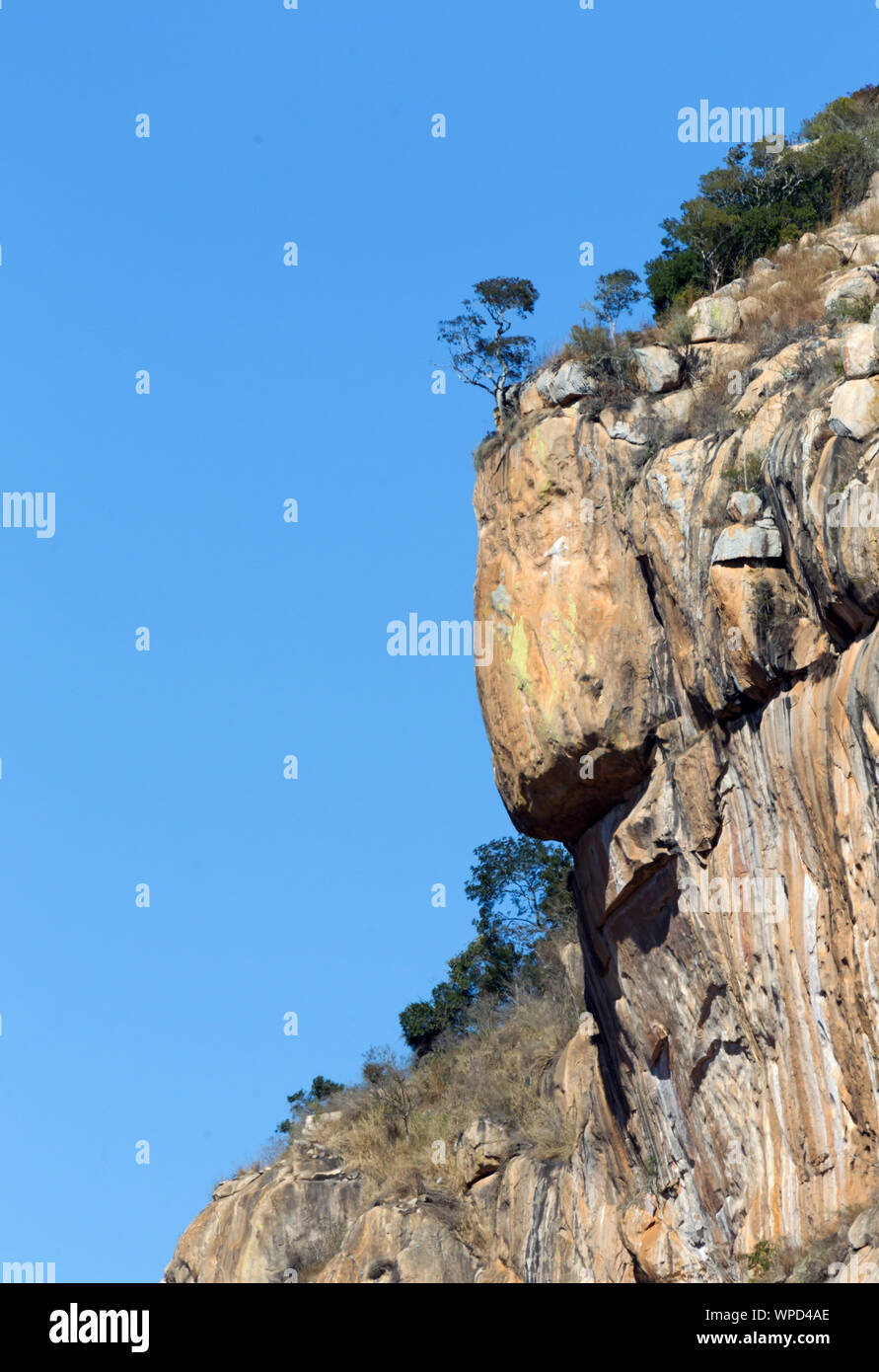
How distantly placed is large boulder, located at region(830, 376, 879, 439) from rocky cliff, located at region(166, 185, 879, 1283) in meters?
0.04

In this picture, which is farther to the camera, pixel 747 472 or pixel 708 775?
pixel 708 775

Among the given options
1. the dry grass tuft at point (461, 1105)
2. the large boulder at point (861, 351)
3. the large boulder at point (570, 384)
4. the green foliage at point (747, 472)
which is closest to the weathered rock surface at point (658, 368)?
the large boulder at point (570, 384)

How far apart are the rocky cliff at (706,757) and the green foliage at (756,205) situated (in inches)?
71.8

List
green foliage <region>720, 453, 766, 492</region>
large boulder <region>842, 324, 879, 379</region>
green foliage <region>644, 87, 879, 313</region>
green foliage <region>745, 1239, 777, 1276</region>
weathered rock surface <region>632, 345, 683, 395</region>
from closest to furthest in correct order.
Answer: green foliage <region>745, 1239, 777, 1276</region>
large boulder <region>842, 324, 879, 379</region>
green foliage <region>720, 453, 766, 492</region>
weathered rock surface <region>632, 345, 683, 395</region>
green foliage <region>644, 87, 879, 313</region>

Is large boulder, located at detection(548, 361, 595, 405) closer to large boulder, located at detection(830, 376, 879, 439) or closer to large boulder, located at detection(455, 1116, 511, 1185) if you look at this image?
large boulder, located at detection(830, 376, 879, 439)

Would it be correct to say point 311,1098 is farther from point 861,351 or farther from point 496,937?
point 861,351

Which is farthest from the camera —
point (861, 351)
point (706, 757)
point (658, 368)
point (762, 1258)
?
point (658, 368)

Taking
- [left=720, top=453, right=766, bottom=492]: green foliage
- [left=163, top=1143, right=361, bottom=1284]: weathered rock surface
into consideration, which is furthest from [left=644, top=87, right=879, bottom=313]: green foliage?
[left=163, top=1143, right=361, bottom=1284]: weathered rock surface

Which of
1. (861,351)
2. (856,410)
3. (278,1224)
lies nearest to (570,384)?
(861,351)

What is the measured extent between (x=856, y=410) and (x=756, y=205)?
17.5m

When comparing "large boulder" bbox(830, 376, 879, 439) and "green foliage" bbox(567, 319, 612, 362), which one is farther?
"green foliage" bbox(567, 319, 612, 362)

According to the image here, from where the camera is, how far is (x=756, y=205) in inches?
1788

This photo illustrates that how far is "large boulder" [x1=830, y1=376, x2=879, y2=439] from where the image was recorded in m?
29.4
